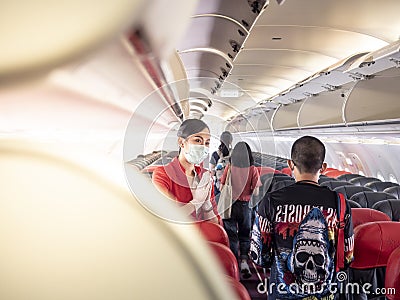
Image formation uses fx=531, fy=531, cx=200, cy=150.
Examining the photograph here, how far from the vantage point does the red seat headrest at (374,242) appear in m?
3.34

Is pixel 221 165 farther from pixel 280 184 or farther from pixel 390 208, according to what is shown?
pixel 280 184

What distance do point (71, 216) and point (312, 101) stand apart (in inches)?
411

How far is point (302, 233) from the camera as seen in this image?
106 inches

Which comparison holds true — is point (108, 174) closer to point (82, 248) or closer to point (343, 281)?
point (82, 248)

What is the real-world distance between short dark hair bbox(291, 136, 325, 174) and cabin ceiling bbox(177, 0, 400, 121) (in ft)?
3.57

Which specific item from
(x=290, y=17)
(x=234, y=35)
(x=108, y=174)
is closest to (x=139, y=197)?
(x=108, y=174)

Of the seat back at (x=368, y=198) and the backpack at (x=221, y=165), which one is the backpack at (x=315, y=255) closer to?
the backpack at (x=221, y=165)

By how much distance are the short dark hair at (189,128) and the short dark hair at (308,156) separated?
948mm

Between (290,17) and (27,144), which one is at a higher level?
(290,17)

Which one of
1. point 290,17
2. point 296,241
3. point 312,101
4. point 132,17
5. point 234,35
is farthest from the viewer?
point 312,101

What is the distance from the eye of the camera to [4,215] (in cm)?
22

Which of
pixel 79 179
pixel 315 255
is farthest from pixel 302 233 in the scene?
pixel 79 179

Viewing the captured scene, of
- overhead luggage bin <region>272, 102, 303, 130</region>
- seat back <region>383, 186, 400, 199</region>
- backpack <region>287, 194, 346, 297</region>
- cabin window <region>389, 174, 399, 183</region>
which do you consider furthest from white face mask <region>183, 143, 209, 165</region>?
overhead luggage bin <region>272, 102, 303, 130</region>

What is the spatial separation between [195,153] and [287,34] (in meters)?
5.77
